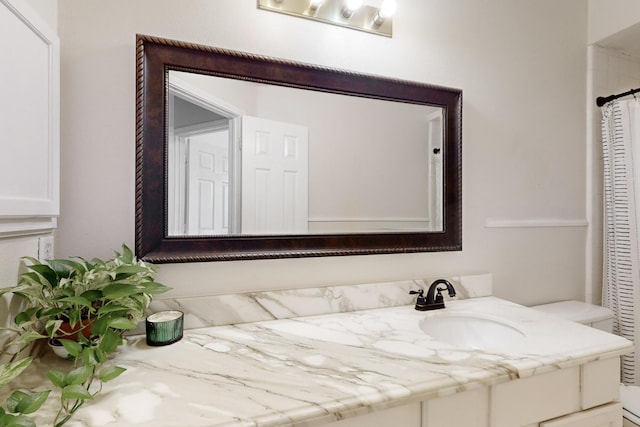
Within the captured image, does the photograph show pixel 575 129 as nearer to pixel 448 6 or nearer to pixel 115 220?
pixel 448 6

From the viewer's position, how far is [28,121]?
0.86 metres

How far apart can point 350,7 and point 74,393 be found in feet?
4.87

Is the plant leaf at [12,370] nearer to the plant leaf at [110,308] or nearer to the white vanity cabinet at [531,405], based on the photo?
the plant leaf at [110,308]

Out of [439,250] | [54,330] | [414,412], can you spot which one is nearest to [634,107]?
[439,250]

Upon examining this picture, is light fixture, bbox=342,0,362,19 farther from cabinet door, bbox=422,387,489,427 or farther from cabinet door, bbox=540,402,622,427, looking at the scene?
cabinet door, bbox=540,402,622,427

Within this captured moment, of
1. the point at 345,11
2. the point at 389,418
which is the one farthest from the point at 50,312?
the point at 345,11

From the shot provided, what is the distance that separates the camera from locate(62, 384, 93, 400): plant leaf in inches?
23.9

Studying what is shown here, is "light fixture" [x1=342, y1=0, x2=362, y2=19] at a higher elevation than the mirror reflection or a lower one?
higher

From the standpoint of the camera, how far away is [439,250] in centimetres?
152

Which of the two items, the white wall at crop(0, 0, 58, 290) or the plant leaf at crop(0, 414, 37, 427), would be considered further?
the white wall at crop(0, 0, 58, 290)

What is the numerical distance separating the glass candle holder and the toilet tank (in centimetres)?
166

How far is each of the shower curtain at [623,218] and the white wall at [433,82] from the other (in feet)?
0.42

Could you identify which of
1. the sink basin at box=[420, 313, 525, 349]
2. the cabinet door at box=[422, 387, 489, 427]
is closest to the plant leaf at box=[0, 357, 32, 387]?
the cabinet door at box=[422, 387, 489, 427]

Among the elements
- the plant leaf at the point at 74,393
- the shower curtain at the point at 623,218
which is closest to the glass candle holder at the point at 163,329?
the plant leaf at the point at 74,393
